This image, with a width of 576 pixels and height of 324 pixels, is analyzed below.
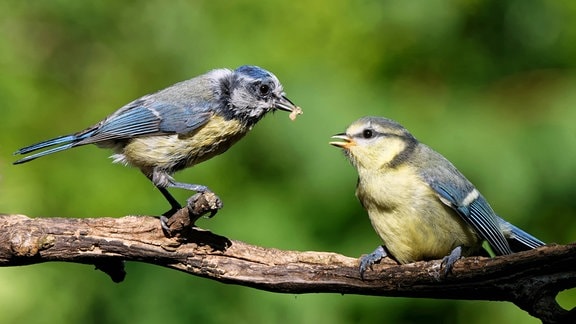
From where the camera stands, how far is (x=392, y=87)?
512 cm

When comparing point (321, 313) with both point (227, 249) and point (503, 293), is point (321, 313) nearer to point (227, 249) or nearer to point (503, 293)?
point (227, 249)

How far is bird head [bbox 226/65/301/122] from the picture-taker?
4363 millimetres

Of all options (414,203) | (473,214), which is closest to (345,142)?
(414,203)

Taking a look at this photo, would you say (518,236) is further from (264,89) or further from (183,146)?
(183,146)

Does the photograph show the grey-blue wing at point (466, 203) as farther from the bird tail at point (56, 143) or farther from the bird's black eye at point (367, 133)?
the bird tail at point (56, 143)

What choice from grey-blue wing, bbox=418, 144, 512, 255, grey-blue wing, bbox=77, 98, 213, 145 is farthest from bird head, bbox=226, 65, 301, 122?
grey-blue wing, bbox=418, 144, 512, 255

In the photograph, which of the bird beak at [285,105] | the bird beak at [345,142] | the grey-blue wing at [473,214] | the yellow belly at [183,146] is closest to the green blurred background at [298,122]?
the bird beak at [285,105]

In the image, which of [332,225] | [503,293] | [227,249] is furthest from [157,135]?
[503,293]

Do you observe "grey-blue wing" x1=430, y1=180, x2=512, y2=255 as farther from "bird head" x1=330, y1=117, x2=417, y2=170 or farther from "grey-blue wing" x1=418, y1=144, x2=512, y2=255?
"bird head" x1=330, y1=117, x2=417, y2=170

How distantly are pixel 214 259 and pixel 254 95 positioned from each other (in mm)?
977

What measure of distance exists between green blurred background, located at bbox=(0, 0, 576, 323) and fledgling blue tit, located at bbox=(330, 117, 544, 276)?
0.75 metres

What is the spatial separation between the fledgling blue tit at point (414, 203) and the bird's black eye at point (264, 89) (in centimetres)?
61

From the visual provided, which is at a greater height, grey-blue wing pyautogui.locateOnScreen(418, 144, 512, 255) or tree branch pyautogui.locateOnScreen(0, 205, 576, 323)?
grey-blue wing pyautogui.locateOnScreen(418, 144, 512, 255)

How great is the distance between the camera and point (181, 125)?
4.25 meters
